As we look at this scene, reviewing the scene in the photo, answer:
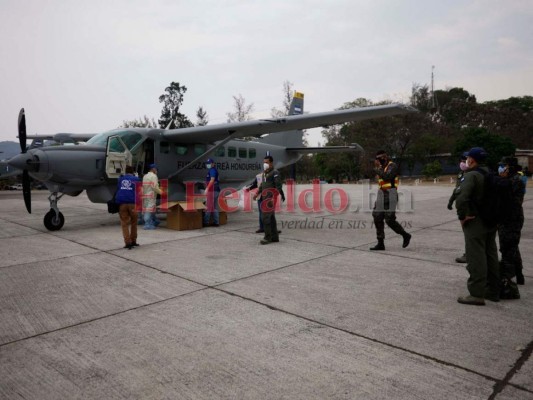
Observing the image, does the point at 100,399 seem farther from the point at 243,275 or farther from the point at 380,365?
the point at 243,275

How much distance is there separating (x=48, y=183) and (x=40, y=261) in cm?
356

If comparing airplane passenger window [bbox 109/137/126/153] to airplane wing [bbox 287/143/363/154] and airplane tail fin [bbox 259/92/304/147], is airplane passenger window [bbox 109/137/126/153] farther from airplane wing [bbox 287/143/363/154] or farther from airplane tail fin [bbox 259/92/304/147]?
airplane wing [bbox 287/143/363/154]

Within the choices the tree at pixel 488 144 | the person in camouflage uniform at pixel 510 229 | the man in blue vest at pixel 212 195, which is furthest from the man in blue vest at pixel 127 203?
the tree at pixel 488 144

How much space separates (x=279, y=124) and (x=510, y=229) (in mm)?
7019

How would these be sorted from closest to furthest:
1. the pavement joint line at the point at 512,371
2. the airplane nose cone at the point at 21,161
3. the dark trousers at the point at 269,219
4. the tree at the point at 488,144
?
the pavement joint line at the point at 512,371 → the dark trousers at the point at 269,219 → the airplane nose cone at the point at 21,161 → the tree at the point at 488,144

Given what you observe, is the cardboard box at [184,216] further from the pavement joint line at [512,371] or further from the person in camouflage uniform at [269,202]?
the pavement joint line at [512,371]

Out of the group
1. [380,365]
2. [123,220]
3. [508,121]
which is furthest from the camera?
[508,121]

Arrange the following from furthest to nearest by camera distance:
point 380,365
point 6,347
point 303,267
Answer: point 303,267, point 6,347, point 380,365

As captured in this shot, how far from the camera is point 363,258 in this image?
6156mm

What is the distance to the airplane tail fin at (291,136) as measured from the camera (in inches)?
637

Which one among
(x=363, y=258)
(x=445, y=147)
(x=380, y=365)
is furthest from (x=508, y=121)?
(x=380, y=365)

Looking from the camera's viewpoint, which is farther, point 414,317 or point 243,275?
point 243,275

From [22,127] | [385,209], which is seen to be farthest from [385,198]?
[22,127]

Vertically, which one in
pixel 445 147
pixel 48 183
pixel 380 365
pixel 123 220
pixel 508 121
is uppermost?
pixel 508 121
